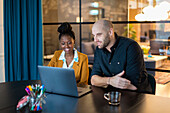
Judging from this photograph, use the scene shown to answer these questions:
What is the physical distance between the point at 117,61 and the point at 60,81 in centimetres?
75

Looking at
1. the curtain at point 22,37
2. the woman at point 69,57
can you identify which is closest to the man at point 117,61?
the woman at point 69,57

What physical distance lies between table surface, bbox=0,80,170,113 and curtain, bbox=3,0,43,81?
263cm

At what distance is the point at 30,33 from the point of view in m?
4.77

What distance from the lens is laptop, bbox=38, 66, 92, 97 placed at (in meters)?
2.02

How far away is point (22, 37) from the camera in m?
4.79

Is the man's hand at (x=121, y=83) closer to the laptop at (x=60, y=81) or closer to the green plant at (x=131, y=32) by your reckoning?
the laptop at (x=60, y=81)

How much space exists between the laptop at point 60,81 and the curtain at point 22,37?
105 inches

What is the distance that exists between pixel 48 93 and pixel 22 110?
47 centimetres

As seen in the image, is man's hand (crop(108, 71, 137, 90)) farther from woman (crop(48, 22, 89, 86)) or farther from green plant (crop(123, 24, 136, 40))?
green plant (crop(123, 24, 136, 40))

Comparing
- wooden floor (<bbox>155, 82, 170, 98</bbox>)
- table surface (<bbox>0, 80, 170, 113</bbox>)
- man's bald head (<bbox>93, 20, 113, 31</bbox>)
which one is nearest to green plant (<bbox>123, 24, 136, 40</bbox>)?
wooden floor (<bbox>155, 82, 170, 98</bbox>)

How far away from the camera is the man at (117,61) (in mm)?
2480

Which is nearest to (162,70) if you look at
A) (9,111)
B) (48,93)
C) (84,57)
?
(84,57)

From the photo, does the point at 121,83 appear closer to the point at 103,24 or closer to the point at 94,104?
the point at 94,104

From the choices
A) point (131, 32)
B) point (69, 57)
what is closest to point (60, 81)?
point (69, 57)
